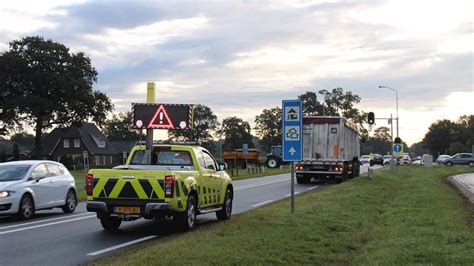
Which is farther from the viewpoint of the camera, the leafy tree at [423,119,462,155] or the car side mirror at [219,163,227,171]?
the leafy tree at [423,119,462,155]

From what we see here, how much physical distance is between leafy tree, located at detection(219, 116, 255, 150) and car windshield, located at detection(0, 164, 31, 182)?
142 metres

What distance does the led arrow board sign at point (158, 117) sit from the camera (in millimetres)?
13453

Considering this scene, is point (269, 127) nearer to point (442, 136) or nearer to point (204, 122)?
point (204, 122)

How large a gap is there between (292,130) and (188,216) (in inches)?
145

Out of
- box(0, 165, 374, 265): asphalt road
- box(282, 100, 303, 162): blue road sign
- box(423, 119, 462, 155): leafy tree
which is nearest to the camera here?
box(0, 165, 374, 265): asphalt road

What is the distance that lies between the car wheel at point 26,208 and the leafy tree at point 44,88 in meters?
58.2

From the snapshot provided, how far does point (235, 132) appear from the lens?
16125 centimetres

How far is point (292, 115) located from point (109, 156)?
98.1m

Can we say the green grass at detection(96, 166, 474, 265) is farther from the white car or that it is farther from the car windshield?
the car windshield

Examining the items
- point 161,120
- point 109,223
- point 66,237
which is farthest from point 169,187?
point 66,237

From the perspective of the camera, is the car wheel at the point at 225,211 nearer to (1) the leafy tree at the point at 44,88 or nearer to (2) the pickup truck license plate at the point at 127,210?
(2) the pickup truck license plate at the point at 127,210

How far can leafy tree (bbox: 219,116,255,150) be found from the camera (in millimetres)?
159500

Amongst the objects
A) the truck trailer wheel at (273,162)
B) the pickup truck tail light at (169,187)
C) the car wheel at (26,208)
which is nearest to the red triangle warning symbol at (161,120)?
the pickup truck tail light at (169,187)

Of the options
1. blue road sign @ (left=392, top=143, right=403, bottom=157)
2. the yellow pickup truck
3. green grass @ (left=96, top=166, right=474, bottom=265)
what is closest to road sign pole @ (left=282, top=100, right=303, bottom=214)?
green grass @ (left=96, top=166, right=474, bottom=265)
